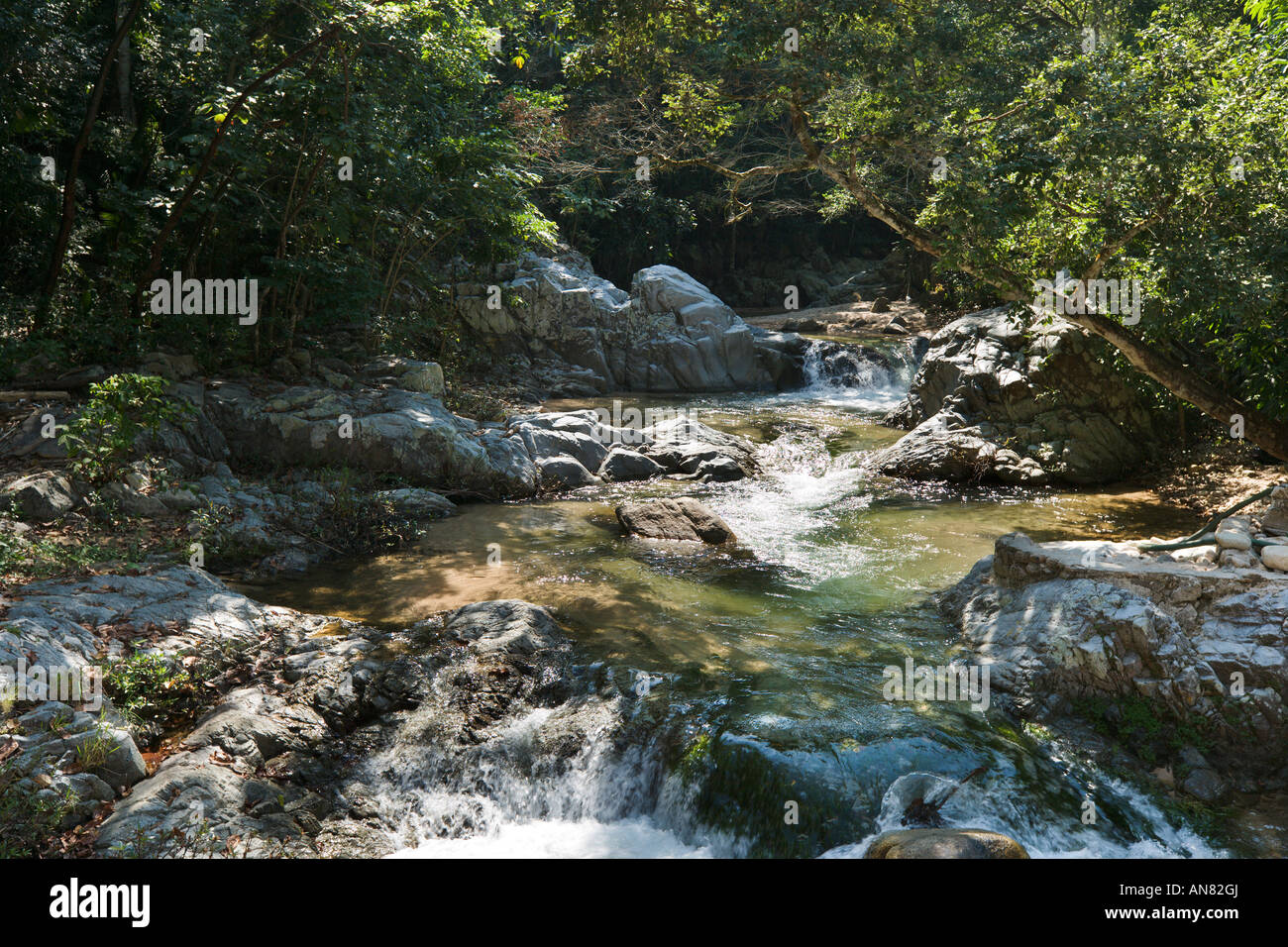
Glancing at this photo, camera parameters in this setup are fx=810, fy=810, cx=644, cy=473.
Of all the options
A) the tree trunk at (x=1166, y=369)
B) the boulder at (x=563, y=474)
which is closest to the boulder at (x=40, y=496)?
the boulder at (x=563, y=474)

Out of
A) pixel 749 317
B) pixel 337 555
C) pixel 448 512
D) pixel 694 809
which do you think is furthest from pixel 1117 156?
pixel 749 317

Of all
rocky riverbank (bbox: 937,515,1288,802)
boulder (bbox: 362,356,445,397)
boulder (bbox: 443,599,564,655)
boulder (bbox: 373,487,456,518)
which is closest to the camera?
rocky riverbank (bbox: 937,515,1288,802)

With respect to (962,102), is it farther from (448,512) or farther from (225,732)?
(225,732)

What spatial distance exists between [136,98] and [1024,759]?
14865 millimetres

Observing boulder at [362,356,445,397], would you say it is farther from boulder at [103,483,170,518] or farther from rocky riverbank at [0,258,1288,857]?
boulder at [103,483,170,518]

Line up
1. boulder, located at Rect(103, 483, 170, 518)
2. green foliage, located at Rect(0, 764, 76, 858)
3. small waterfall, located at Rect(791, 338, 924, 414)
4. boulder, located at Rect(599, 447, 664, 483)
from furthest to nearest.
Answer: small waterfall, located at Rect(791, 338, 924, 414) < boulder, located at Rect(599, 447, 664, 483) < boulder, located at Rect(103, 483, 170, 518) < green foliage, located at Rect(0, 764, 76, 858)

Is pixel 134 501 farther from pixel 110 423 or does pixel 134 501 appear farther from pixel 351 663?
pixel 351 663

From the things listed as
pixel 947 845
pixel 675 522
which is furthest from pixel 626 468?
pixel 947 845

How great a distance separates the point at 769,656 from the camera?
20.9 ft

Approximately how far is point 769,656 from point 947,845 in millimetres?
2504

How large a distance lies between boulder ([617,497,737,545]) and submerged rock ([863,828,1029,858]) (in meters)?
5.48

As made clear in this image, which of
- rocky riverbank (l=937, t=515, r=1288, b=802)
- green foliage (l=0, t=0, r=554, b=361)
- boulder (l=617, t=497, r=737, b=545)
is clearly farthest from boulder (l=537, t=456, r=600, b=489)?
rocky riverbank (l=937, t=515, r=1288, b=802)

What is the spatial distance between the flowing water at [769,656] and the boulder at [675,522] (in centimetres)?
30

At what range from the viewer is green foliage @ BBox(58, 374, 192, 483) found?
24.8 feet
